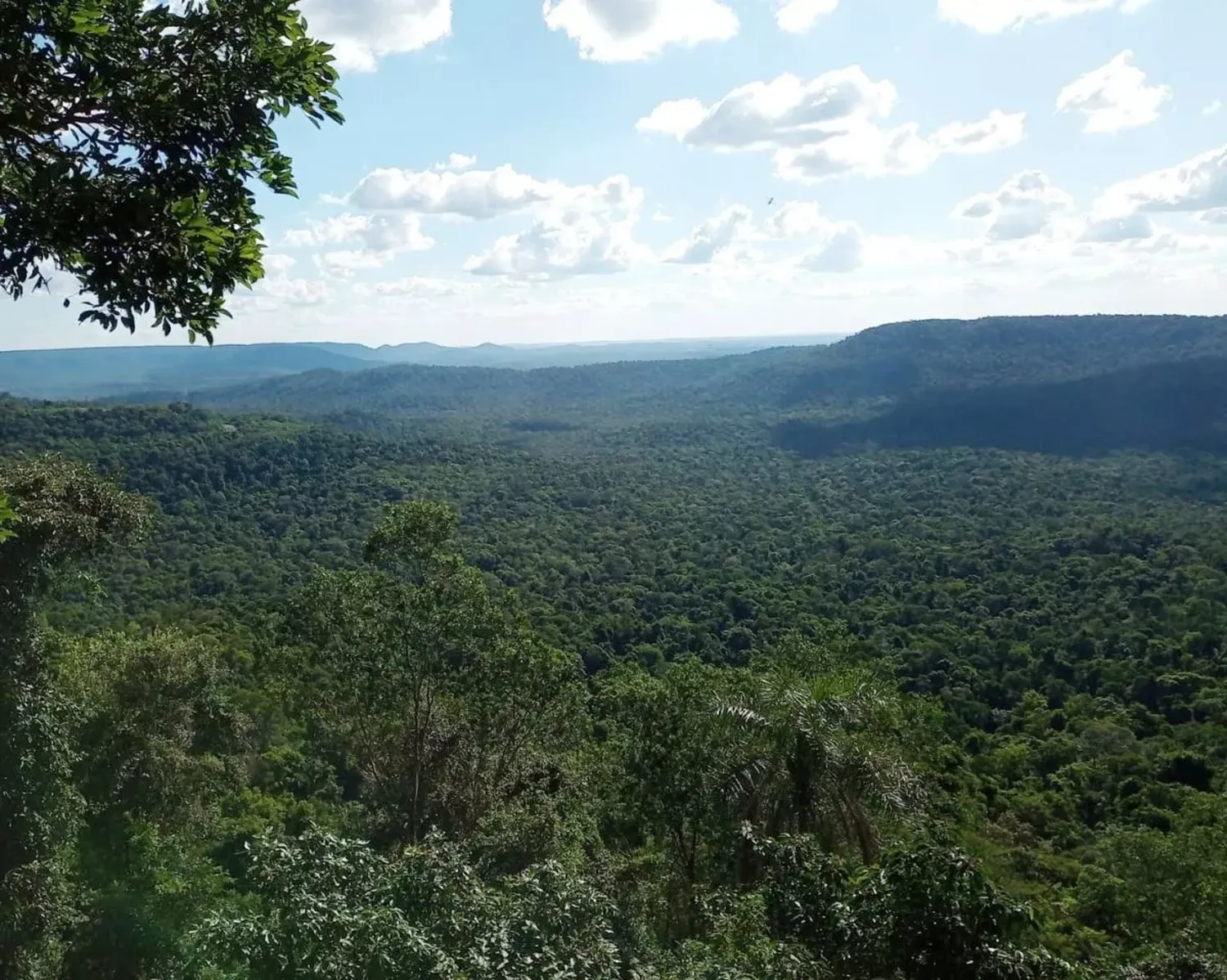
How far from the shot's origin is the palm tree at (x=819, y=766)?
846cm

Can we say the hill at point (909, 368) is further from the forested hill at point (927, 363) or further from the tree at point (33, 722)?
the tree at point (33, 722)

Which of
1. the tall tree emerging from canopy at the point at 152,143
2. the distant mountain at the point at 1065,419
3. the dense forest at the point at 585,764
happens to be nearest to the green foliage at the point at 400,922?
the dense forest at the point at 585,764

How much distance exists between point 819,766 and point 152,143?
7702 mm

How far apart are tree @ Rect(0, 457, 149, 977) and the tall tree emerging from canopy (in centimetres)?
535

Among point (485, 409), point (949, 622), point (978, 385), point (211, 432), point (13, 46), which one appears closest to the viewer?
point (13, 46)

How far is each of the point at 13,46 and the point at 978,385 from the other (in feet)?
452

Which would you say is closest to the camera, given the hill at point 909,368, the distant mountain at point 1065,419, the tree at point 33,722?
the tree at point 33,722

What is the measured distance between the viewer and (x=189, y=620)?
3762 cm

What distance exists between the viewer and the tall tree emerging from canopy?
3.54 metres

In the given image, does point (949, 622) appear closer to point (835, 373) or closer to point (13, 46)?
point (13, 46)

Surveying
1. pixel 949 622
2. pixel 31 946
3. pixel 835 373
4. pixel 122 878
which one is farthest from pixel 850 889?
pixel 835 373

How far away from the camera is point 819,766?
8.55m

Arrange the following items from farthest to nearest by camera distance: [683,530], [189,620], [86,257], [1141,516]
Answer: [683,530]
[1141,516]
[189,620]
[86,257]

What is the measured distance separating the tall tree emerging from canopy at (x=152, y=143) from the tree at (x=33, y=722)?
5.35 metres
